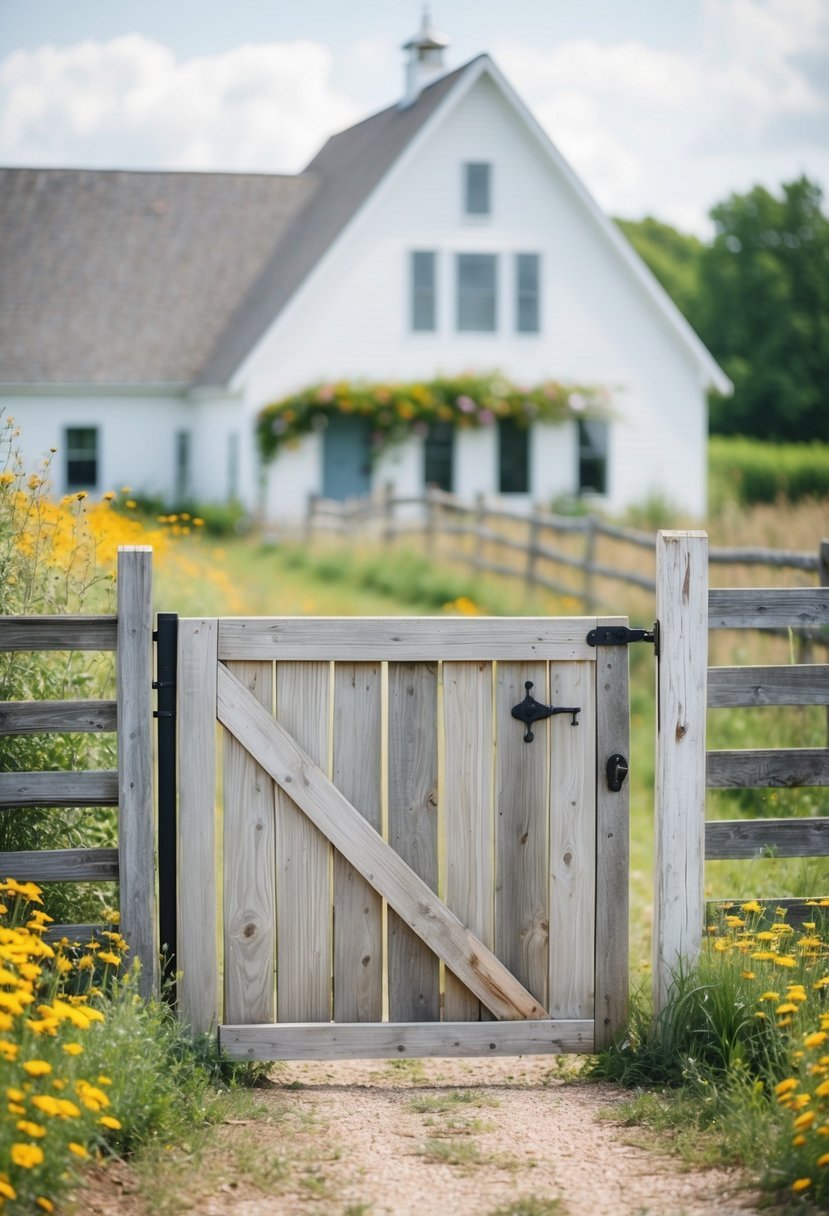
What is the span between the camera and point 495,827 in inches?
198

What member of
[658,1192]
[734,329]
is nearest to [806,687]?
[658,1192]

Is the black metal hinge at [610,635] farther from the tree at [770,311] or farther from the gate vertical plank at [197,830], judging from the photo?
the tree at [770,311]

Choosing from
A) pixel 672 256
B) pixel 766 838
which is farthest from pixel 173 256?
pixel 672 256

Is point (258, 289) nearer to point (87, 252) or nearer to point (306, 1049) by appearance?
point (87, 252)

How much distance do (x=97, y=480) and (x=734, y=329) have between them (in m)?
41.4

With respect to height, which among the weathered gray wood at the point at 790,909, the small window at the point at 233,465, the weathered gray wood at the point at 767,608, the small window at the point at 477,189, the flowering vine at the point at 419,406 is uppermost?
the small window at the point at 477,189

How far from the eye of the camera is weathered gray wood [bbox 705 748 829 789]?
515 centimetres

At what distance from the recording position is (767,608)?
17.0ft

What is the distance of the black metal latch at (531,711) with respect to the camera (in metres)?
5.00

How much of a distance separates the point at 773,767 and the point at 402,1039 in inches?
65.0

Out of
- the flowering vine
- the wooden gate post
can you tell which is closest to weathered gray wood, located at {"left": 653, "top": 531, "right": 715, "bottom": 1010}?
the wooden gate post

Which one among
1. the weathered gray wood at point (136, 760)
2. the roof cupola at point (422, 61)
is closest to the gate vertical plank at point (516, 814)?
the weathered gray wood at point (136, 760)

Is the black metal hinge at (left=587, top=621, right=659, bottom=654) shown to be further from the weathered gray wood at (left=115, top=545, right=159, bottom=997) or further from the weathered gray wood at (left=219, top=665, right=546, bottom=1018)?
the weathered gray wood at (left=115, top=545, right=159, bottom=997)

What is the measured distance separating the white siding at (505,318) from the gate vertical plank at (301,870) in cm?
2226
